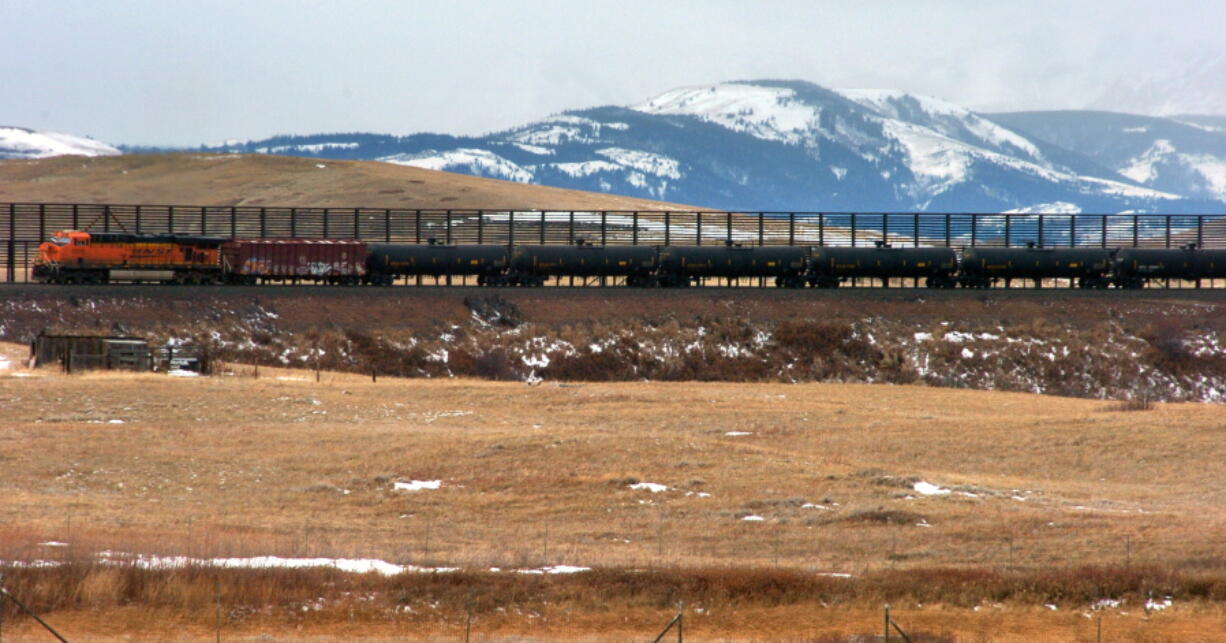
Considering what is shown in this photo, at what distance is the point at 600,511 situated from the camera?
27.9m

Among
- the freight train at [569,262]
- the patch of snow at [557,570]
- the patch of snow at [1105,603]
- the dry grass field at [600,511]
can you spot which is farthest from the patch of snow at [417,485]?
the freight train at [569,262]

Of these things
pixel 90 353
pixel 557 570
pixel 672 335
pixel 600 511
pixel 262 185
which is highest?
pixel 262 185

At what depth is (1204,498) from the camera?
29812 mm

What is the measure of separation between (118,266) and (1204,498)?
56.4 m

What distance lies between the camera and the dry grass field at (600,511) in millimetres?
19047

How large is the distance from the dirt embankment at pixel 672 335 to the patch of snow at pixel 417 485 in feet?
103

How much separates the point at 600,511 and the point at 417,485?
4.94 metres

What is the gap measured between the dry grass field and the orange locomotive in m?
20.9

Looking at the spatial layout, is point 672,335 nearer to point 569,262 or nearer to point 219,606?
point 569,262

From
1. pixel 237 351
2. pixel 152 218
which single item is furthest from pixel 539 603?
pixel 152 218

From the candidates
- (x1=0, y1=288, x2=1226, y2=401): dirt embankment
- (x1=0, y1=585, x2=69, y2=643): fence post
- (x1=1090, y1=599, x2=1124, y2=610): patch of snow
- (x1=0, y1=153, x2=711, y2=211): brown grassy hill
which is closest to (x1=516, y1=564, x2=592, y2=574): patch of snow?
(x1=0, y1=585, x2=69, y2=643): fence post

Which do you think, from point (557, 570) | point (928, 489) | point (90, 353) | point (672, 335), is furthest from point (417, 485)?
point (672, 335)

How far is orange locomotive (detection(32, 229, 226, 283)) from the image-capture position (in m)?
67.8

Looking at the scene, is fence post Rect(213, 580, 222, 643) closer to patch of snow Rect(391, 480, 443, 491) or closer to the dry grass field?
the dry grass field
